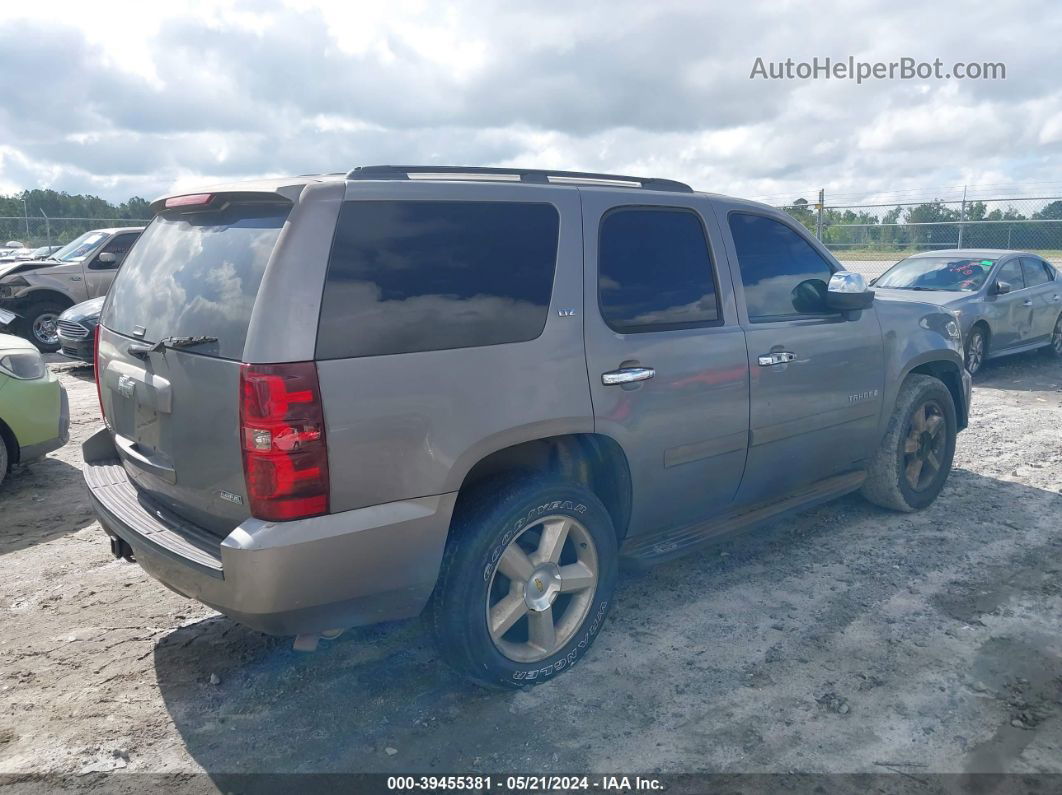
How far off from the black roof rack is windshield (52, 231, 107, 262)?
1157 cm

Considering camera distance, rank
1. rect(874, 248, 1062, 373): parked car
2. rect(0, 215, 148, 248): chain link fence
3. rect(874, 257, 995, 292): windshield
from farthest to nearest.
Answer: rect(0, 215, 148, 248): chain link fence
rect(874, 257, 995, 292): windshield
rect(874, 248, 1062, 373): parked car

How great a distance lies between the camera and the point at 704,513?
4016 mm

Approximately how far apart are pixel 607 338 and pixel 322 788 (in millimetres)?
1973

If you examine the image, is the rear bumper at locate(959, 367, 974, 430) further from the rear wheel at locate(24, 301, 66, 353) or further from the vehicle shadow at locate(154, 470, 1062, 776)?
the rear wheel at locate(24, 301, 66, 353)

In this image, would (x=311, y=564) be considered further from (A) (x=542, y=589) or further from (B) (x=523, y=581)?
(A) (x=542, y=589)

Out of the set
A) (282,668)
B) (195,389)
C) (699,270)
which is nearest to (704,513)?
(699,270)

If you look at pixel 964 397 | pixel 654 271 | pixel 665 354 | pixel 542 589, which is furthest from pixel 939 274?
pixel 542 589

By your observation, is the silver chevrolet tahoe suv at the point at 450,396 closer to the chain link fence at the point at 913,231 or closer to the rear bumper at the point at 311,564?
the rear bumper at the point at 311,564

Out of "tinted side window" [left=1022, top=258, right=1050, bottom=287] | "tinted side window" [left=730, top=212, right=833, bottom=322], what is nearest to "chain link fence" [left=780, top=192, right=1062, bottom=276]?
"tinted side window" [left=1022, top=258, right=1050, bottom=287]

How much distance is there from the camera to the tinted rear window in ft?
9.16

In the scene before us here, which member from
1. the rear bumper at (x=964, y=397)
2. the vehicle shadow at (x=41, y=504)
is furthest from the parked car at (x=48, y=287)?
the rear bumper at (x=964, y=397)

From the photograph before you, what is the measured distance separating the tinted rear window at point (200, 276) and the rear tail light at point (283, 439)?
0.18m

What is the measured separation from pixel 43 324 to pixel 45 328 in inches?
2.6

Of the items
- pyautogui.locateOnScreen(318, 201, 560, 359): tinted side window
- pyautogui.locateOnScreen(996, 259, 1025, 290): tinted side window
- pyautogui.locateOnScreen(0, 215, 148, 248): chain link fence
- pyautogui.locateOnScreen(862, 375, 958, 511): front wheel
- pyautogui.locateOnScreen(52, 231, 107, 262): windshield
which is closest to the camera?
pyautogui.locateOnScreen(318, 201, 560, 359): tinted side window
